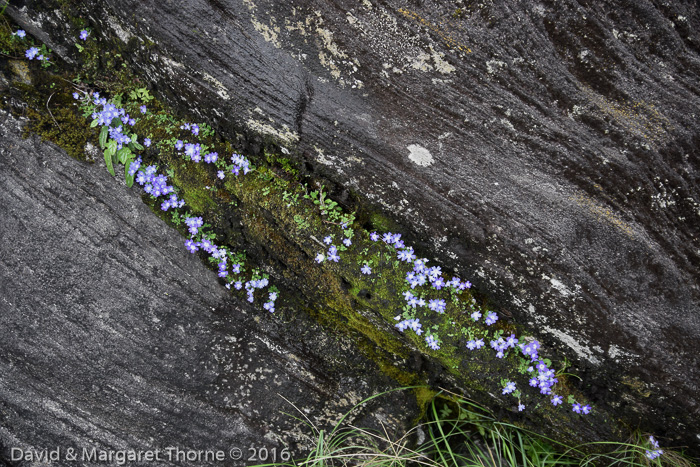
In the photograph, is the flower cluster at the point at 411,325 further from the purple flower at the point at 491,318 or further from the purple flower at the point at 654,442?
the purple flower at the point at 654,442

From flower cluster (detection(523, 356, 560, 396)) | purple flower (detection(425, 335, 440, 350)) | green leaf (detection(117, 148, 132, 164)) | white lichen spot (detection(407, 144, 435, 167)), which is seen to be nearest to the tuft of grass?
flower cluster (detection(523, 356, 560, 396))

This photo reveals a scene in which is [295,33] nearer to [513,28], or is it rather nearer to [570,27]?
[513,28]

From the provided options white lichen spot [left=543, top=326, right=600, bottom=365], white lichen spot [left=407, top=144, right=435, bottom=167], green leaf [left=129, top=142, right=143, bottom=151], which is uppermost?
white lichen spot [left=407, top=144, right=435, bottom=167]

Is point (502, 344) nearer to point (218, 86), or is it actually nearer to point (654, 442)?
point (654, 442)

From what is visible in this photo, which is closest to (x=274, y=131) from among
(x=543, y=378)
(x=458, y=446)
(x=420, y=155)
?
(x=420, y=155)

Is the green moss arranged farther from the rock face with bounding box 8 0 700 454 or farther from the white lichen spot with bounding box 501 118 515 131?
the white lichen spot with bounding box 501 118 515 131

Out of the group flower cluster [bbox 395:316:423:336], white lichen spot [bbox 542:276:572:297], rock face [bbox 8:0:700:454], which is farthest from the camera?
flower cluster [bbox 395:316:423:336]

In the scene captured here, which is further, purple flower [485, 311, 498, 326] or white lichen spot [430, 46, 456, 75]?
purple flower [485, 311, 498, 326]
